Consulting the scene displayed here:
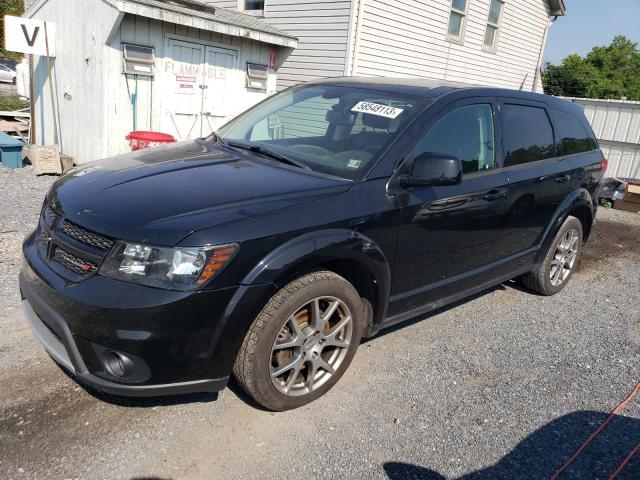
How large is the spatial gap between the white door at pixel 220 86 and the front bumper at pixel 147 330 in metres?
7.37

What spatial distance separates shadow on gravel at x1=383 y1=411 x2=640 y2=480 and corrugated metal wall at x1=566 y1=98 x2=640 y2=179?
14.2 m

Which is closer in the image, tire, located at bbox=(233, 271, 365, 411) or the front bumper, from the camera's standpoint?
the front bumper

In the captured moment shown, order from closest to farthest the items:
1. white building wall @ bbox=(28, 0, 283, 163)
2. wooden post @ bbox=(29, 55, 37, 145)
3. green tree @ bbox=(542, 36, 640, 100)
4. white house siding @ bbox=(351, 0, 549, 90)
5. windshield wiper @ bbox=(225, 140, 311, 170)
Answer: windshield wiper @ bbox=(225, 140, 311, 170), white building wall @ bbox=(28, 0, 283, 163), wooden post @ bbox=(29, 55, 37, 145), white house siding @ bbox=(351, 0, 549, 90), green tree @ bbox=(542, 36, 640, 100)

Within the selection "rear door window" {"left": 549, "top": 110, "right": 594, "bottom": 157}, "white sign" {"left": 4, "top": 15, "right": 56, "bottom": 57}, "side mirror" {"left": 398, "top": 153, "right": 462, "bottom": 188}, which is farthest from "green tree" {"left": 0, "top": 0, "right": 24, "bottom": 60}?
"side mirror" {"left": 398, "top": 153, "right": 462, "bottom": 188}

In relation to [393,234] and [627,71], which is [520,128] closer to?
[393,234]

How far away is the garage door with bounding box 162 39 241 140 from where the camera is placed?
8859 millimetres

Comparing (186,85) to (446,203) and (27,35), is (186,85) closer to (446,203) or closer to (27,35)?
(27,35)

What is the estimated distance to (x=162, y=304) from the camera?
7.74ft

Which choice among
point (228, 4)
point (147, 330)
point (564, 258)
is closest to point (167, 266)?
point (147, 330)

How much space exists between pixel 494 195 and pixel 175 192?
2.31m

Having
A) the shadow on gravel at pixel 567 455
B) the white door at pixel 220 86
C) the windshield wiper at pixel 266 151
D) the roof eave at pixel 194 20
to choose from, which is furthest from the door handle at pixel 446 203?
the white door at pixel 220 86

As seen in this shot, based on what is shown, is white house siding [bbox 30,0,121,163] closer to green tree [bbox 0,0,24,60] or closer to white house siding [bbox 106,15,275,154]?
white house siding [bbox 106,15,275,154]

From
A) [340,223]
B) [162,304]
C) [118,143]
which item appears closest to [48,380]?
[162,304]

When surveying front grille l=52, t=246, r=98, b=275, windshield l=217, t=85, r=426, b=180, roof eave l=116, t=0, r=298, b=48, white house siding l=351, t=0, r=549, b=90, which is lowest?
front grille l=52, t=246, r=98, b=275
